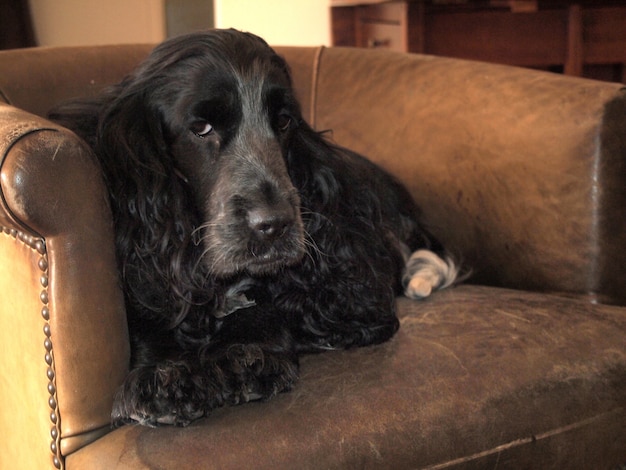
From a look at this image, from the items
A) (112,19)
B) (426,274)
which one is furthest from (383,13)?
(112,19)

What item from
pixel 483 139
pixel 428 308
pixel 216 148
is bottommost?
pixel 428 308

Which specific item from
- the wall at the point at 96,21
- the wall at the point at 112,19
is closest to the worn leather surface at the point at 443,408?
the wall at the point at 112,19

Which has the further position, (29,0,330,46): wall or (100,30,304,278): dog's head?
(29,0,330,46): wall

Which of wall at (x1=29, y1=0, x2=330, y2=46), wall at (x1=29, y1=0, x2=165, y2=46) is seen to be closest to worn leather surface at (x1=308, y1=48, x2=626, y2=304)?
wall at (x1=29, y1=0, x2=330, y2=46)

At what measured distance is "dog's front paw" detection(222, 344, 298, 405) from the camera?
A: 1.25 metres

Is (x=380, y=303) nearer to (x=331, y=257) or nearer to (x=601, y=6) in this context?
(x=331, y=257)

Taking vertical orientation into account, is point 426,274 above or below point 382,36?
below

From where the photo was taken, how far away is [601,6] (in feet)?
8.16

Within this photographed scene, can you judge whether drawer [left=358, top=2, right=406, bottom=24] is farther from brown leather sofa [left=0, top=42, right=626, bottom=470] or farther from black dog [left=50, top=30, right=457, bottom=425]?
black dog [left=50, top=30, right=457, bottom=425]

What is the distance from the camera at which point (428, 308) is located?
165cm

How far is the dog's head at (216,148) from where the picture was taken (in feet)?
4.38

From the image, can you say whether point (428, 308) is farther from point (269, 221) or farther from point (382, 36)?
point (382, 36)

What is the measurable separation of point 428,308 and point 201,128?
23.7 inches

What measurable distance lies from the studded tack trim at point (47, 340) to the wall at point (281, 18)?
211 centimetres
